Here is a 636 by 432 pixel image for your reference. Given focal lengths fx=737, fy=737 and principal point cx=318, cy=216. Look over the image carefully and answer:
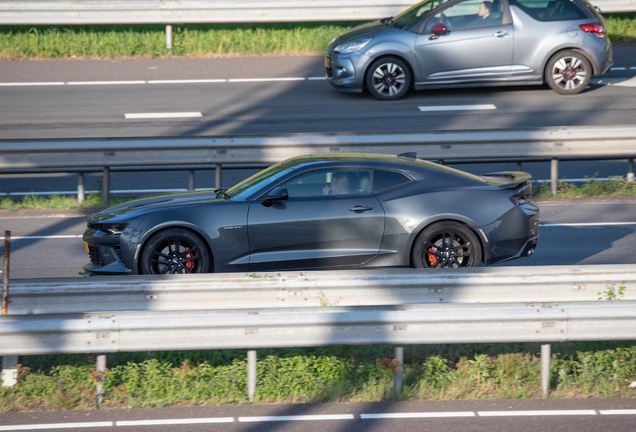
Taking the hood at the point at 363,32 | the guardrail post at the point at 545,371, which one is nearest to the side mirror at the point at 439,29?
the hood at the point at 363,32

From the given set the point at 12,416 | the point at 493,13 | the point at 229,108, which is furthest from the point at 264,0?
the point at 12,416

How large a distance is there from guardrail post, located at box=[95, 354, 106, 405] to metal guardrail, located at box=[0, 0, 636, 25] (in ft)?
44.6

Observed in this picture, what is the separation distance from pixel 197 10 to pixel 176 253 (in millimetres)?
11593

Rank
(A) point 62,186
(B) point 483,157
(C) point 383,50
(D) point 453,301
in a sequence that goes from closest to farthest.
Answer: (D) point 453,301, (B) point 483,157, (A) point 62,186, (C) point 383,50

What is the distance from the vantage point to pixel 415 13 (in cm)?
1518

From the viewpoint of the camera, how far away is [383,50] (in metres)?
14.5

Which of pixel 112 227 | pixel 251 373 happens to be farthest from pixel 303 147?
pixel 251 373

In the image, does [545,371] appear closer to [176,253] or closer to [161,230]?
[176,253]

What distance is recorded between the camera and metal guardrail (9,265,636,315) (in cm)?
611

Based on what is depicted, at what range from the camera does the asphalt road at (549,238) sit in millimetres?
8906

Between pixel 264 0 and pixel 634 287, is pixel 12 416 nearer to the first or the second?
pixel 634 287

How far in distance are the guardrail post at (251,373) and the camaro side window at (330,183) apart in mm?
2521

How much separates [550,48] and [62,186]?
961 cm

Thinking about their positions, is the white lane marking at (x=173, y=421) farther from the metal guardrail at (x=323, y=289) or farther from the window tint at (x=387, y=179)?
the window tint at (x=387, y=179)
